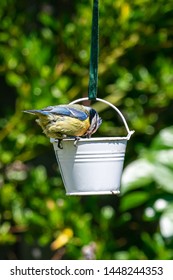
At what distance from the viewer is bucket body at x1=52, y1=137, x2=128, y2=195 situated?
8.79 ft

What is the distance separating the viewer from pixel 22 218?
15.1 feet

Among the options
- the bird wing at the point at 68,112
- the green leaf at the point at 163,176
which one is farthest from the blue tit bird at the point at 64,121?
the green leaf at the point at 163,176

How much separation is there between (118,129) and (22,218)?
0.78 metres

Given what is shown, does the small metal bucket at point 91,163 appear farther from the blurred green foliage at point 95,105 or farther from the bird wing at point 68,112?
the blurred green foliage at point 95,105

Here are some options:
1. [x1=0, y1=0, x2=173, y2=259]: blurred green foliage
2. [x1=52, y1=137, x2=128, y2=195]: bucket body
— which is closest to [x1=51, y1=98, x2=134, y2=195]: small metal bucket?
[x1=52, y1=137, x2=128, y2=195]: bucket body

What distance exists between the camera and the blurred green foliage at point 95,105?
14.2ft

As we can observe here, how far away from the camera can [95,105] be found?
4730 millimetres

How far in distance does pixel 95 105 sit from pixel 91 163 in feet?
6.75

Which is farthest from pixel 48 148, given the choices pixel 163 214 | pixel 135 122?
pixel 163 214

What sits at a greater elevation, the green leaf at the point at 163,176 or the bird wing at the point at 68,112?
the bird wing at the point at 68,112

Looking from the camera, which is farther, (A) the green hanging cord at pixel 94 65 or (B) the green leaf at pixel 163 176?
(B) the green leaf at pixel 163 176

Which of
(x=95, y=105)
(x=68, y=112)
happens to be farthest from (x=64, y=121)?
(x=95, y=105)

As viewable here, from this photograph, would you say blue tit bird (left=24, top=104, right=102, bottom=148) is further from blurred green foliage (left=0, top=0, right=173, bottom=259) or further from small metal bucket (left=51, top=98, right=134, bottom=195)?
blurred green foliage (left=0, top=0, right=173, bottom=259)

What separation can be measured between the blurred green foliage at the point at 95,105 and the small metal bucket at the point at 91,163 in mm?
1499
